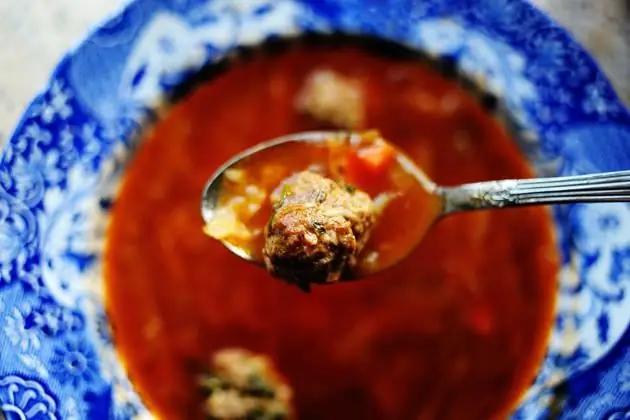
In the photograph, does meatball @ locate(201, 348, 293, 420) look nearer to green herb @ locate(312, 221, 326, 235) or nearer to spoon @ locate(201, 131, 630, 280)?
spoon @ locate(201, 131, 630, 280)

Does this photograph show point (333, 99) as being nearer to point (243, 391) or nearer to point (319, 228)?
point (319, 228)

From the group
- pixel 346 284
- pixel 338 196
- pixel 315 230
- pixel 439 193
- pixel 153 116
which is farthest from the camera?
pixel 346 284

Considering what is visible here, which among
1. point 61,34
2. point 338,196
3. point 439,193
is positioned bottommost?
point 338,196

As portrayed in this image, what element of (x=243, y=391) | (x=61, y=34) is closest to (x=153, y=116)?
(x=61, y=34)

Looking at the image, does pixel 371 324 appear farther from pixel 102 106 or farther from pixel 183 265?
pixel 102 106

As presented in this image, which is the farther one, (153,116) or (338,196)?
(153,116)

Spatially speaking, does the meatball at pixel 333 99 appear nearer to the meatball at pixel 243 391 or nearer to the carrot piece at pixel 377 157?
the carrot piece at pixel 377 157
